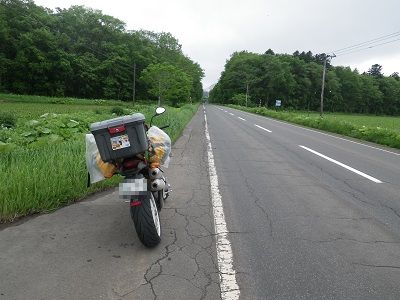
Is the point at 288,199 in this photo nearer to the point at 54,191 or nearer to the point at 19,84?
the point at 54,191

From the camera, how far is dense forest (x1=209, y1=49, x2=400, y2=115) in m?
85.6

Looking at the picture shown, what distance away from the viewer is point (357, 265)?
130 inches

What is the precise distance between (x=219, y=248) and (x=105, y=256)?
1119mm

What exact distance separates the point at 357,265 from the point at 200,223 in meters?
1.78

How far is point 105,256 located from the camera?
335 centimetres

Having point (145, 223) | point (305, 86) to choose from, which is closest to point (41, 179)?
point (145, 223)

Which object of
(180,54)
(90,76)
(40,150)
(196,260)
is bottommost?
(196,260)

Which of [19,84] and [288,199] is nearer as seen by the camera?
[288,199]

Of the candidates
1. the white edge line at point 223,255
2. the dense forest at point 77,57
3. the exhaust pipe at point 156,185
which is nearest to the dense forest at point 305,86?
the dense forest at point 77,57

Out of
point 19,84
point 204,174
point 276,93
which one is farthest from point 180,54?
point 204,174

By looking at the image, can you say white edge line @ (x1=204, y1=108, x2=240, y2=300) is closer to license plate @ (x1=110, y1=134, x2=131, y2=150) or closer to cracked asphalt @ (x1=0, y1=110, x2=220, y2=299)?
cracked asphalt @ (x1=0, y1=110, x2=220, y2=299)

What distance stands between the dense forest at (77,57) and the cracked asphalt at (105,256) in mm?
47930

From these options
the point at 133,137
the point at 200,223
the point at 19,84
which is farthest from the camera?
the point at 19,84

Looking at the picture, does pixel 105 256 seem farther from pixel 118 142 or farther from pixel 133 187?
pixel 118 142
